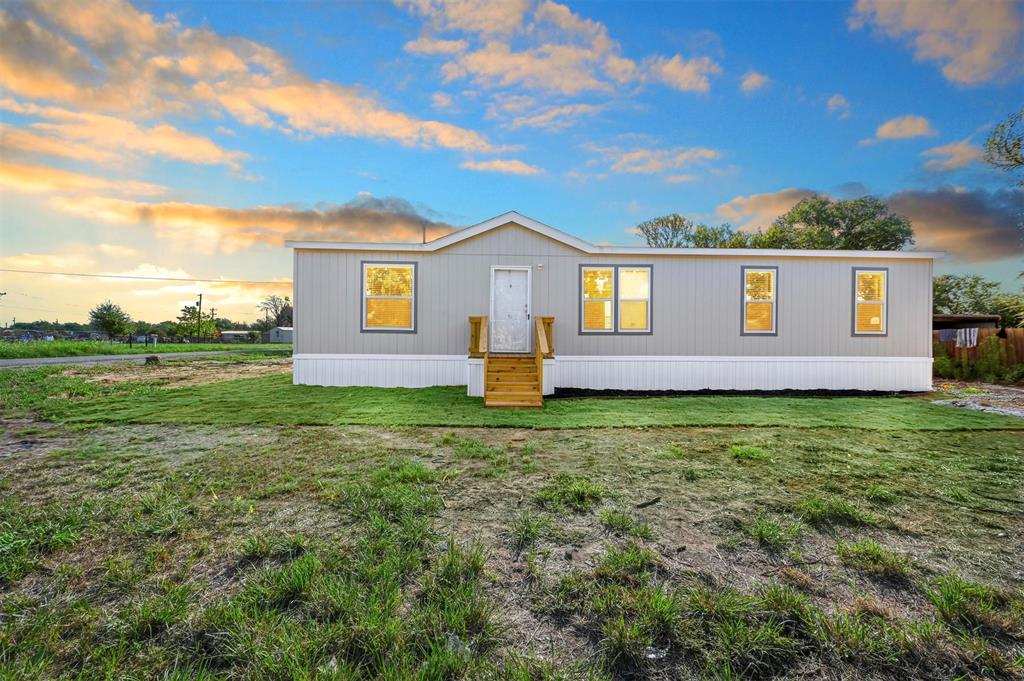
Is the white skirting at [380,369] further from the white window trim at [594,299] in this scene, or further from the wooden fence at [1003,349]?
the wooden fence at [1003,349]

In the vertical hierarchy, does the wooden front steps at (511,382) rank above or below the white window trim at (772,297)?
below

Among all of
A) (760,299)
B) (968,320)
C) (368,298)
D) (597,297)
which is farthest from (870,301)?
(368,298)

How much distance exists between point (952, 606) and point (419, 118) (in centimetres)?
1433

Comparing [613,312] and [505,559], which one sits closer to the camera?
[505,559]

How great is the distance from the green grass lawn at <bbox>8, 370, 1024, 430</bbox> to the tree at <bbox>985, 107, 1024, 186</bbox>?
1002cm

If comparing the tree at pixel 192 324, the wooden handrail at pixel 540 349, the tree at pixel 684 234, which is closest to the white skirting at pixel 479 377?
the wooden handrail at pixel 540 349

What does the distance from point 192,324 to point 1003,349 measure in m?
58.0

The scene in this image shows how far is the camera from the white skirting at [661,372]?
30.4 ft

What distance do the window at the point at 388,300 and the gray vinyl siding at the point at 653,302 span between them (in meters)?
0.18

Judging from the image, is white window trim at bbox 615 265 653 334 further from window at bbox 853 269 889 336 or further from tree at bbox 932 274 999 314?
tree at bbox 932 274 999 314

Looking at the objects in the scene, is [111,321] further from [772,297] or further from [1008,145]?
[1008,145]

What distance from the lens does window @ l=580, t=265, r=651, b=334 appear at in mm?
9391

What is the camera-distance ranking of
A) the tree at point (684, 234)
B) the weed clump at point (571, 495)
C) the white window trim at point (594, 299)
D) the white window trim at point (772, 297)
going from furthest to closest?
the tree at point (684, 234) < the white window trim at point (772, 297) < the white window trim at point (594, 299) < the weed clump at point (571, 495)

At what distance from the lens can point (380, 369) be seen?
9289 mm
